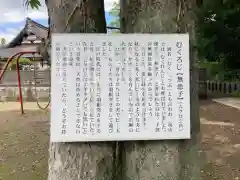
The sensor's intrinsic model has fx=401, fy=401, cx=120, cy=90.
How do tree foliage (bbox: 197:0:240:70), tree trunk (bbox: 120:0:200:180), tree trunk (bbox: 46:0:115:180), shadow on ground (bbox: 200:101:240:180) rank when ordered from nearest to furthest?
tree trunk (bbox: 120:0:200:180) < tree trunk (bbox: 46:0:115:180) < shadow on ground (bbox: 200:101:240:180) < tree foliage (bbox: 197:0:240:70)

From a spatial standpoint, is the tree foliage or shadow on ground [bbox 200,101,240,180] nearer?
shadow on ground [bbox 200,101,240,180]

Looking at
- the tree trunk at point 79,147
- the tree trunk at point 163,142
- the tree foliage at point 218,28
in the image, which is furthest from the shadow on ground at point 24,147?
the tree foliage at point 218,28

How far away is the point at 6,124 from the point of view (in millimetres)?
8773

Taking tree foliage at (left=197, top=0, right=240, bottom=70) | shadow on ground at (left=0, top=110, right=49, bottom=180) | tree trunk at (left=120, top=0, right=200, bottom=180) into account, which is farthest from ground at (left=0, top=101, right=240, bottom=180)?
tree foliage at (left=197, top=0, right=240, bottom=70)

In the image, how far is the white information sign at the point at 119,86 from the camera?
9.23 ft

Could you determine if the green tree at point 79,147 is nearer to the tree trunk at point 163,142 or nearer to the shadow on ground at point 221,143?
the tree trunk at point 163,142

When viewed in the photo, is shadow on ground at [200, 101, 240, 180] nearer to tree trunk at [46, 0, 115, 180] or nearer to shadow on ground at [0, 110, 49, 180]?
shadow on ground at [0, 110, 49, 180]

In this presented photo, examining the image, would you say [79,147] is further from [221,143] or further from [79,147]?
[221,143]

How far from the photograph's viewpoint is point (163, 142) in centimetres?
287

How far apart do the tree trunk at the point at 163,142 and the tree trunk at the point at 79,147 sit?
176mm

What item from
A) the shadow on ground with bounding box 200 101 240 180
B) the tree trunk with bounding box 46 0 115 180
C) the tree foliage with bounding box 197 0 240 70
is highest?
the tree foliage with bounding box 197 0 240 70

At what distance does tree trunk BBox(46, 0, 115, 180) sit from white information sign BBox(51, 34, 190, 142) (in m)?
0.14

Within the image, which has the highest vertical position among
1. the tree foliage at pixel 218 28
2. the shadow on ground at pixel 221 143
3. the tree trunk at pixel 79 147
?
the tree foliage at pixel 218 28

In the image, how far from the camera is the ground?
5.32m
